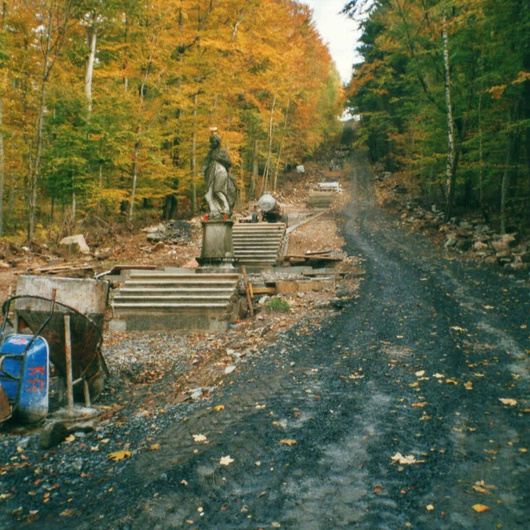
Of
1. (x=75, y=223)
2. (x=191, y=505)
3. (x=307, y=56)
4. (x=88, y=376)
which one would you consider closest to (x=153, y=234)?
(x=75, y=223)

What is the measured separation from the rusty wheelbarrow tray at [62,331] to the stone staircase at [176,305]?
3749mm

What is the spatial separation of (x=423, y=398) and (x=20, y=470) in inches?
173

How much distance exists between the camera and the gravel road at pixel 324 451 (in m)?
3.21

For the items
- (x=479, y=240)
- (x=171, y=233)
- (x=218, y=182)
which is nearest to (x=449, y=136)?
(x=479, y=240)

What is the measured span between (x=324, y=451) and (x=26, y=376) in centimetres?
343

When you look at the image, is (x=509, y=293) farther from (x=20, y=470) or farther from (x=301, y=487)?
(x=20, y=470)

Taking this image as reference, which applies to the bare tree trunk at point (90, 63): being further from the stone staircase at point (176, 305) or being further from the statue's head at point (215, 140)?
the stone staircase at point (176, 305)

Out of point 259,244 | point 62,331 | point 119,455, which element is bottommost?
point 119,455

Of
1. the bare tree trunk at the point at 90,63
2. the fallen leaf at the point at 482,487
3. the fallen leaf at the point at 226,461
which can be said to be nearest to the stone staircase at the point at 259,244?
the bare tree trunk at the point at 90,63

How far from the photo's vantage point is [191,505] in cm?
333

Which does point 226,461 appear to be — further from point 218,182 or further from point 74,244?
point 74,244

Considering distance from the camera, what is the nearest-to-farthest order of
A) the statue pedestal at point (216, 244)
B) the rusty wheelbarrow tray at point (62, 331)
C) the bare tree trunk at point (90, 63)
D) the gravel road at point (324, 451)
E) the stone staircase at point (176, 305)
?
1. the gravel road at point (324, 451)
2. the rusty wheelbarrow tray at point (62, 331)
3. the stone staircase at point (176, 305)
4. the statue pedestal at point (216, 244)
5. the bare tree trunk at point (90, 63)

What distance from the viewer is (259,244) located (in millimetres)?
17078

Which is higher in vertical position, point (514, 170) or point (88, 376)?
point (514, 170)
